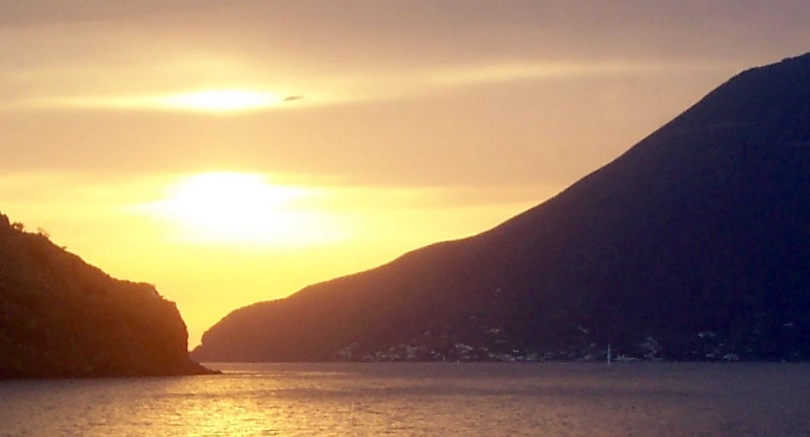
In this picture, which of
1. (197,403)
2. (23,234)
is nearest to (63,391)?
(197,403)

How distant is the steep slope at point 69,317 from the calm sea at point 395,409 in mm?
7404

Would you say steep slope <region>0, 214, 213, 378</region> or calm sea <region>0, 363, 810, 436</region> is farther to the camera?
steep slope <region>0, 214, 213, 378</region>

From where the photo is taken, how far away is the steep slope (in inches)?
6294

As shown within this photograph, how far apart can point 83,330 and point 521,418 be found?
8237 centimetres

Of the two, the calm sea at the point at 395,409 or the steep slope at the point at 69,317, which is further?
the steep slope at the point at 69,317

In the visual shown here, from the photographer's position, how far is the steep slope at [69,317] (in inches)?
6294

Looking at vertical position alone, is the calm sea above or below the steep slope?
below

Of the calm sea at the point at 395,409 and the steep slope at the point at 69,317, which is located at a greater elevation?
the steep slope at the point at 69,317

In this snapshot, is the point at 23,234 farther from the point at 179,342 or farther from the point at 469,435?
the point at 469,435

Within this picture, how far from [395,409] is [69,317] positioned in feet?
211

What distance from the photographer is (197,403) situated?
124875mm

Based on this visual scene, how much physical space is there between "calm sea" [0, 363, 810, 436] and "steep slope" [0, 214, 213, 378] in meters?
7.40

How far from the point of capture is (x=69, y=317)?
6501 inches

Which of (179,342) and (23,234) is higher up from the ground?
(23,234)
